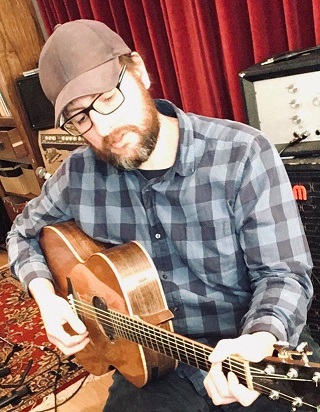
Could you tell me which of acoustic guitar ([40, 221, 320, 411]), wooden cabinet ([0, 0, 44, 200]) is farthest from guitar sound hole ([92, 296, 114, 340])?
wooden cabinet ([0, 0, 44, 200])

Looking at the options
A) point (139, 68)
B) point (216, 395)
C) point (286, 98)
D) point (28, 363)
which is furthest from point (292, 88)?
point (28, 363)

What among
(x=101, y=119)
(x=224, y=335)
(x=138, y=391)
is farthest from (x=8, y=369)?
(x=101, y=119)

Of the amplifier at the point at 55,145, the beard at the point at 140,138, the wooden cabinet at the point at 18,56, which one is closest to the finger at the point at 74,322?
the beard at the point at 140,138

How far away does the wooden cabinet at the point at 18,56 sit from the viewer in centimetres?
221

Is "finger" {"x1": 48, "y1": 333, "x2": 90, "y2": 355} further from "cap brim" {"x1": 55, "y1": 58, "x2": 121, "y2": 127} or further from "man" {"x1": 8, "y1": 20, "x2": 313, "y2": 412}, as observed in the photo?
"cap brim" {"x1": 55, "y1": 58, "x2": 121, "y2": 127}

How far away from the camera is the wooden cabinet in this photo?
2.21 meters

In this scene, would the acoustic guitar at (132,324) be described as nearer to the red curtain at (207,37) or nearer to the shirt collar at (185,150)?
the shirt collar at (185,150)

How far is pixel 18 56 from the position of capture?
2258 millimetres

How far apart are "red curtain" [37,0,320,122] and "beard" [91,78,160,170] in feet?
1.49

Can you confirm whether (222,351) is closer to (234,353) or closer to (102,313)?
(234,353)

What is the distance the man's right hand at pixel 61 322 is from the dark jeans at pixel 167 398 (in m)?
0.16

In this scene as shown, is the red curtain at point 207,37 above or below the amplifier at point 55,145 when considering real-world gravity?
above

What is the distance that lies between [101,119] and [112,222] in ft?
0.93

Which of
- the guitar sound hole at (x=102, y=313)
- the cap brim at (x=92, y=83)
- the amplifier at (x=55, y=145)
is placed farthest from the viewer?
the amplifier at (x=55, y=145)
